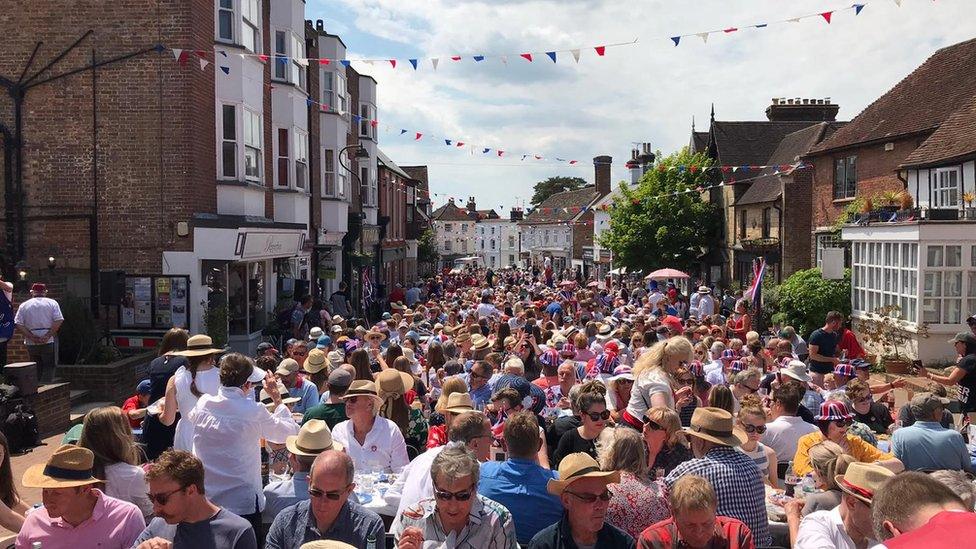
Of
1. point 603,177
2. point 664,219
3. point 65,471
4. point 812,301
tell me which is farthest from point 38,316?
point 603,177

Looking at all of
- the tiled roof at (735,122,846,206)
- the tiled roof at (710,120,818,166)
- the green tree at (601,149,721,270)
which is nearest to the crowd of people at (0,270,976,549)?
the tiled roof at (735,122,846,206)

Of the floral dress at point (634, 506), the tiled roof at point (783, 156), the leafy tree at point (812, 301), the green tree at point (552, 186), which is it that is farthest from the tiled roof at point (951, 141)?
the green tree at point (552, 186)

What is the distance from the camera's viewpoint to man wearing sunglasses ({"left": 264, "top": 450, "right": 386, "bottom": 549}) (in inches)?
166

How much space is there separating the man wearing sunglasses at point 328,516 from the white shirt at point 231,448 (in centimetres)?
119

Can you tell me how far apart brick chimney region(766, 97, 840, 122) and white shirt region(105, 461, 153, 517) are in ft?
131

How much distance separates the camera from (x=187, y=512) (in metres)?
4.00

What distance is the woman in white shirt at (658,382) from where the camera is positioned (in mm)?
6961

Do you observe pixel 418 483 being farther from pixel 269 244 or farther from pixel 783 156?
pixel 783 156

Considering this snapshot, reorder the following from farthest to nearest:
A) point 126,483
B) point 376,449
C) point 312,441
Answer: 1. point 376,449
2. point 312,441
3. point 126,483

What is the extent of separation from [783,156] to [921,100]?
12193 mm

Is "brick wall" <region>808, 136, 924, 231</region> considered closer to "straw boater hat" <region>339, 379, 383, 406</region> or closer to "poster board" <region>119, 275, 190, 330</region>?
"poster board" <region>119, 275, 190, 330</region>

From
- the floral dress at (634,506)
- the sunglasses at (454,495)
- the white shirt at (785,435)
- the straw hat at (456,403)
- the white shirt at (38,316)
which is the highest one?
the white shirt at (38,316)

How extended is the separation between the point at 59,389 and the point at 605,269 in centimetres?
5931

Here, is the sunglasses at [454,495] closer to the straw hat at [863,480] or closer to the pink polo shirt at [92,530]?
the pink polo shirt at [92,530]
